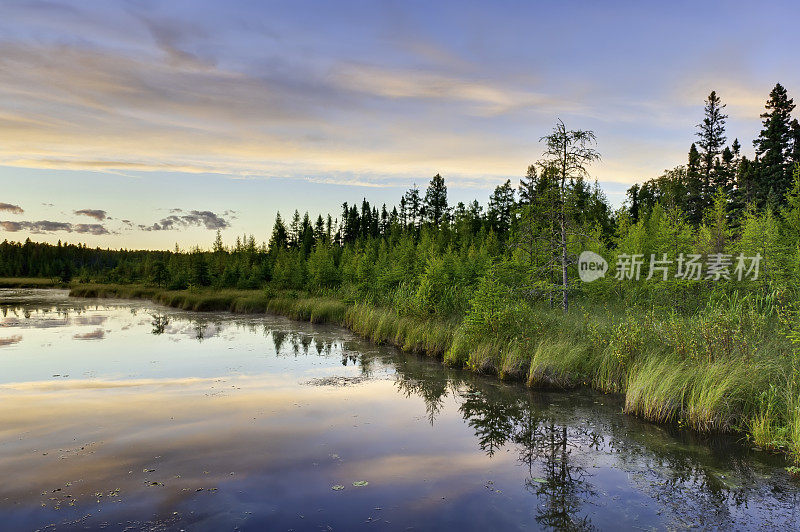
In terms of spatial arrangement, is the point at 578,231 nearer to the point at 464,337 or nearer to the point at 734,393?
the point at 464,337

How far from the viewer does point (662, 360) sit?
39.0 feet

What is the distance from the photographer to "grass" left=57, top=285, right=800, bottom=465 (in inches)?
375

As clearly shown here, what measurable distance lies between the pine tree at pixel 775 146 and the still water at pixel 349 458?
166 ft

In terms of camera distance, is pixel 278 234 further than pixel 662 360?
Yes

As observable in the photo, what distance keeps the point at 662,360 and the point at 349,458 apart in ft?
28.5

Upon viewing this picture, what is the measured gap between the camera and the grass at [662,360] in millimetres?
9516

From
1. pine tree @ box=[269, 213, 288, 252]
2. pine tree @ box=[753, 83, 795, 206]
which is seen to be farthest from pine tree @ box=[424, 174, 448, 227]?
pine tree @ box=[753, 83, 795, 206]

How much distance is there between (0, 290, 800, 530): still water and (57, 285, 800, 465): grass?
25.9 inches

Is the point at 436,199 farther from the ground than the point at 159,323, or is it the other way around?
the point at 436,199

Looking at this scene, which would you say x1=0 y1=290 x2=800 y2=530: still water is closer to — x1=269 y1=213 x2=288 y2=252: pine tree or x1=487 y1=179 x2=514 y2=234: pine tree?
x1=487 y1=179 x2=514 y2=234: pine tree

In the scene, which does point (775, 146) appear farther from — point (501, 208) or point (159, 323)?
point (159, 323)

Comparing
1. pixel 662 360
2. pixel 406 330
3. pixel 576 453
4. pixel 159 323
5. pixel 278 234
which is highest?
pixel 278 234

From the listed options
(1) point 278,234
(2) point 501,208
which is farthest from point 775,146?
(1) point 278,234

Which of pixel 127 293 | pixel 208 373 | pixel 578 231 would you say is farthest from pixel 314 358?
pixel 127 293
